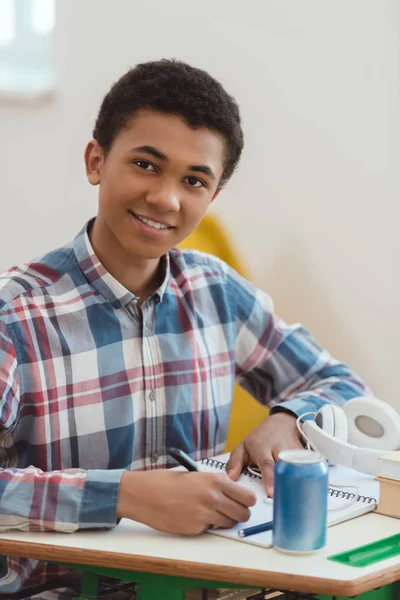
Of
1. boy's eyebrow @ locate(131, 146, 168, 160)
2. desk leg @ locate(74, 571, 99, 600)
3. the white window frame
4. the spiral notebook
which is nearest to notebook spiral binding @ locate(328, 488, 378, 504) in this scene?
the spiral notebook

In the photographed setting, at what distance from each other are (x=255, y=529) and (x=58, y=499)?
0.84 feet

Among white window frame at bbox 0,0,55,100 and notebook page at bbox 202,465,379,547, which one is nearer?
notebook page at bbox 202,465,379,547

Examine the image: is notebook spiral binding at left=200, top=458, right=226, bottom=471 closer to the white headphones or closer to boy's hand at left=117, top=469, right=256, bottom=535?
the white headphones

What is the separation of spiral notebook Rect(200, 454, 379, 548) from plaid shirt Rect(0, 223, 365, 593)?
153 millimetres

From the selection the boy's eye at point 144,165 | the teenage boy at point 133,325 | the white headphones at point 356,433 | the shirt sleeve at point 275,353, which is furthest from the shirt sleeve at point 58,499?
the shirt sleeve at point 275,353

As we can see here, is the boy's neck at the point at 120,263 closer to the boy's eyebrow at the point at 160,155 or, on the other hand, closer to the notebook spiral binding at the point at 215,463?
the boy's eyebrow at the point at 160,155

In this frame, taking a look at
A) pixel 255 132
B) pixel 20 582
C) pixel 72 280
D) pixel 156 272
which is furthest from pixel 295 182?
pixel 20 582

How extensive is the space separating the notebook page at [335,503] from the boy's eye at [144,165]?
485 mm

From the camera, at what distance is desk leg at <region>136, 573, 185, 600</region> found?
1077 mm

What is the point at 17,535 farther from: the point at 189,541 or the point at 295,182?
the point at 295,182

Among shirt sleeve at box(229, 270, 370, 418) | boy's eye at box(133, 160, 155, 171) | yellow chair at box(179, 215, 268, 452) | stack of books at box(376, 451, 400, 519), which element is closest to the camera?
stack of books at box(376, 451, 400, 519)

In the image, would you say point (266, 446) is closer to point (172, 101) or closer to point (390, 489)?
point (390, 489)

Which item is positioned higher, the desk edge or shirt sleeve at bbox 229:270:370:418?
shirt sleeve at bbox 229:270:370:418

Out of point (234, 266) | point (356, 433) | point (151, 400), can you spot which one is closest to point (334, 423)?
point (356, 433)
